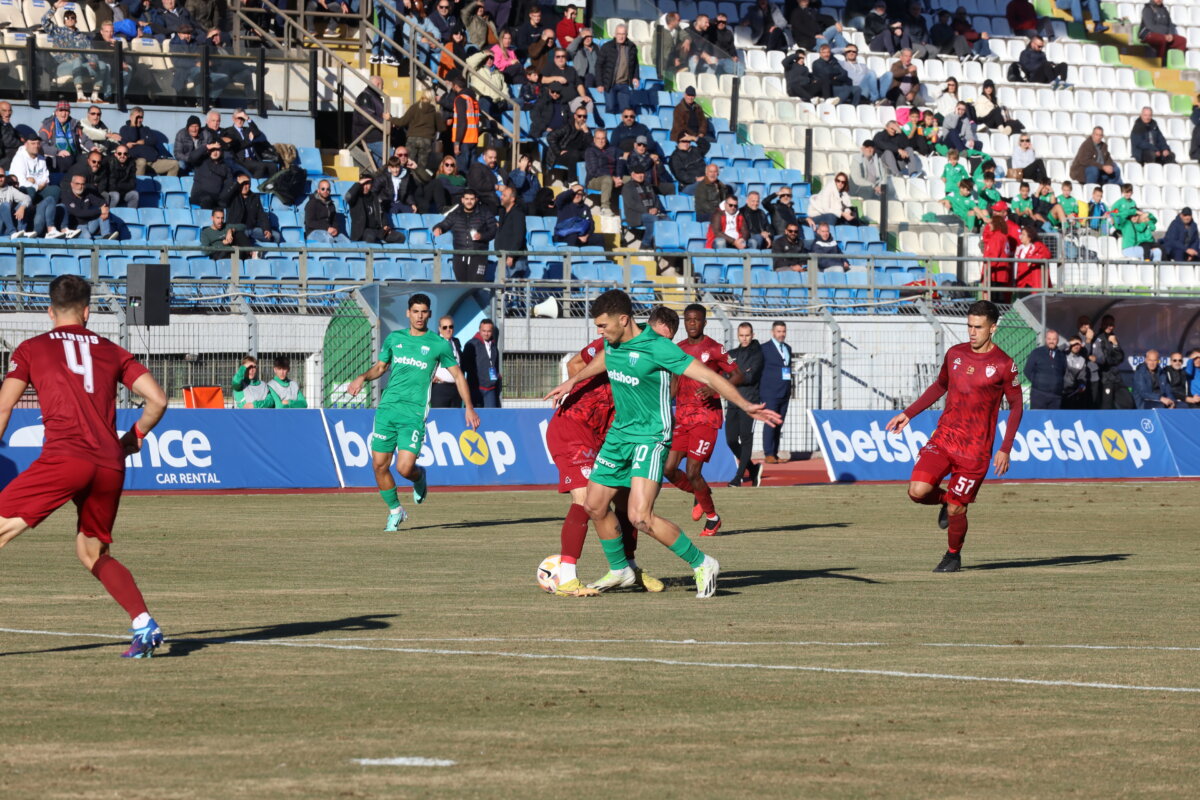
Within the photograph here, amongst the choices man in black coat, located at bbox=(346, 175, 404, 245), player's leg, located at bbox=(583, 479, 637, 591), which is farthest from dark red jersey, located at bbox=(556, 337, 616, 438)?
man in black coat, located at bbox=(346, 175, 404, 245)

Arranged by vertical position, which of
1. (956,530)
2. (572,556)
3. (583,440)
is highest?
(583,440)

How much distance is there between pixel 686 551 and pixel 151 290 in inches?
497

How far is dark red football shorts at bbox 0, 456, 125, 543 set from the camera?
9047 millimetres

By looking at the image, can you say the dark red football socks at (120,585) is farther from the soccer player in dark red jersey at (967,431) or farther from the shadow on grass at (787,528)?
the shadow on grass at (787,528)

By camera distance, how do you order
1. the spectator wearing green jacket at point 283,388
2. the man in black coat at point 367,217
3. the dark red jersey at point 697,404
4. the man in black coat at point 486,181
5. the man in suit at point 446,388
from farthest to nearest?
1. the man in black coat at point 486,181
2. the man in black coat at point 367,217
3. the man in suit at point 446,388
4. the spectator wearing green jacket at point 283,388
5. the dark red jersey at point 697,404

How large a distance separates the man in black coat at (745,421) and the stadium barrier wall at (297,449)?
2.59 meters

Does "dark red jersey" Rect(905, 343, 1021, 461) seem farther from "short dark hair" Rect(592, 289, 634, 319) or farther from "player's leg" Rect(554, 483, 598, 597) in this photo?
"short dark hair" Rect(592, 289, 634, 319)

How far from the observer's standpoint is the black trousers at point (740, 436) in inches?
1048

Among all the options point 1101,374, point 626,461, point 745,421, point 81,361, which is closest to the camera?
point 81,361

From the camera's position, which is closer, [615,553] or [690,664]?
[690,664]

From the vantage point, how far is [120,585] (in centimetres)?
931

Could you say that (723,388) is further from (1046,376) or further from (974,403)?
(1046,376)

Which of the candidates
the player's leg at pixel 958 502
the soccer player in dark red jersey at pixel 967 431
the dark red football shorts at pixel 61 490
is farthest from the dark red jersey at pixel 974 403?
the dark red football shorts at pixel 61 490

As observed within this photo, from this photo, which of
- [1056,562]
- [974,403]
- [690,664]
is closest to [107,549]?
[690,664]
